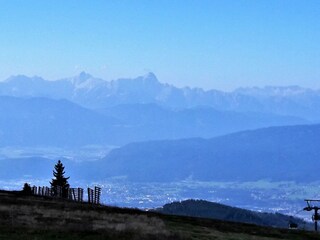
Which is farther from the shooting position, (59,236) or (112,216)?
(112,216)

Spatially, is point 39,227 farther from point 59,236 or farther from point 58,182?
point 58,182

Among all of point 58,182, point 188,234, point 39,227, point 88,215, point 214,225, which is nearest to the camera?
point 39,227

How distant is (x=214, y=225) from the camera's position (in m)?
56.8

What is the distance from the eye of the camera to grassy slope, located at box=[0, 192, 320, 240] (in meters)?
39.3

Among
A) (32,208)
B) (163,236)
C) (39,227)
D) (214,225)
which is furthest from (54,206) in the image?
(163,236)

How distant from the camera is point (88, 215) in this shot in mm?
52750

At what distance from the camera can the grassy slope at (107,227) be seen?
129ft

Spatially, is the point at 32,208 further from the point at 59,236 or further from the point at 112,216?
the point at 59,236

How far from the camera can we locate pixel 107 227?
43.1m

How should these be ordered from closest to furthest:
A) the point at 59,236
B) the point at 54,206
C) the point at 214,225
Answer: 1. the point at 59,236
2. the point at 214,225
3. the point at 54,206

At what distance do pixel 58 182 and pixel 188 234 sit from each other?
74.1m

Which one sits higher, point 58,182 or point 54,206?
point 58,182

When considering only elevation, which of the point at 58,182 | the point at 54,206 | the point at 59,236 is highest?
the point at 58,182

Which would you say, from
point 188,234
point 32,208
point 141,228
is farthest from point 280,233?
point 32,208
